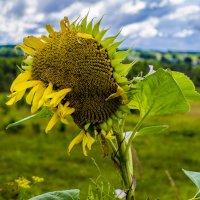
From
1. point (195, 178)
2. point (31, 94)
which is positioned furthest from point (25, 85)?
point (195, 178)

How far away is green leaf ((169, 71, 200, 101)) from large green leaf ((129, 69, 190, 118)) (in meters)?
0.04

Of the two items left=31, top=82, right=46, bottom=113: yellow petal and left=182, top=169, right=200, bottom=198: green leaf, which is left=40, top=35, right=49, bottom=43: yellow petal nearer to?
left=31, top=82, right=46, bottom=113: yellow petal

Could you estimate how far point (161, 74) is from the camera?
1.14 m

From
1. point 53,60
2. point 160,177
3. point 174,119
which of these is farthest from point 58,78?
point 174,119

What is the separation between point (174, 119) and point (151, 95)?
26708 mm

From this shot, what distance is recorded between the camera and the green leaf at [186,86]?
1212 millimetres

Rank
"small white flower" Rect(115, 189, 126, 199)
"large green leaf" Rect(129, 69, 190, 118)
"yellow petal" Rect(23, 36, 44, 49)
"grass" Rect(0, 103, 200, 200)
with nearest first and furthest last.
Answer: "large green leaf" Rect(129, 69, 190, 118)
"yellow petal" Rect(23, 36, 44, 49)
"small white flower" Rect(115, 189, 126, 199)
"grass" Rect(0, 103, 200, 200)

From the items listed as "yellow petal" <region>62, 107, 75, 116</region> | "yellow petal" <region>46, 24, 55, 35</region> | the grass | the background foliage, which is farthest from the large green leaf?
the grass

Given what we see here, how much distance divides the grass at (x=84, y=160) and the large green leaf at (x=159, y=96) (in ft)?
33.8

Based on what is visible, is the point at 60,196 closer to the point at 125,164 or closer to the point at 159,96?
the point at 125,164

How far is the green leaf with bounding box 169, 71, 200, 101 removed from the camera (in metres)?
1.21

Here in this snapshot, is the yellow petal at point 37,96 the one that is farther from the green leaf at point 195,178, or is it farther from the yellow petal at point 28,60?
the green leaf at point 195,178

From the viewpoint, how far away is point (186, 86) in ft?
4.09

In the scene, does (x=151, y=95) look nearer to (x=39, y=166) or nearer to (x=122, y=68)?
(x=122, y=68)
